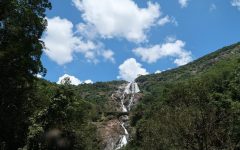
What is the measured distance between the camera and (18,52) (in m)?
26.2

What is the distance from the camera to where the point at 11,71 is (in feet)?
89.2

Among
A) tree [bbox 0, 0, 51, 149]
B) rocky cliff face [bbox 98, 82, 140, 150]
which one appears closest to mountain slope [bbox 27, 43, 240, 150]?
tree [bbox 0, 0, 51, 149]

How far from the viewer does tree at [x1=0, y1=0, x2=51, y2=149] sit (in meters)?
26.5

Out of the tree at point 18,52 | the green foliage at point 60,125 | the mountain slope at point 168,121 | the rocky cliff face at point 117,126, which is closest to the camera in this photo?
the tree at point 18,52

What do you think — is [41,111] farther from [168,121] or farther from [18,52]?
[18,52]

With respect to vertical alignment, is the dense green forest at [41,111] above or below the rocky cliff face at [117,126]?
below

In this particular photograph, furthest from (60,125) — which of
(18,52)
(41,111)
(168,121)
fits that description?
(18,52)

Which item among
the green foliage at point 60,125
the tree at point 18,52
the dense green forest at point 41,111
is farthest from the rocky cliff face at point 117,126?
the tree at point 18,52

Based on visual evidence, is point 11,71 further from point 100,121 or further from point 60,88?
point 100,121

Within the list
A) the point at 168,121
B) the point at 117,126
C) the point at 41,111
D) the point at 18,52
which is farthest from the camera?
the point at 117,126

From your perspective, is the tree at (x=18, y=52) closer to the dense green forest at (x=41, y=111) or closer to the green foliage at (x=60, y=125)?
the dense green forest at (x=41, y=111)

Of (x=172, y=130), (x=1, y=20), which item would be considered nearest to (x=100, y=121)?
(x=172, y=130)

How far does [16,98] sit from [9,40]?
14.7 ft

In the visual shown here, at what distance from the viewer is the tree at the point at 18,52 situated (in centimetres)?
2645
